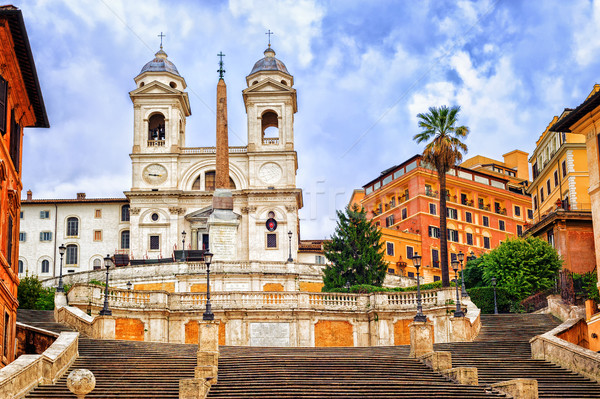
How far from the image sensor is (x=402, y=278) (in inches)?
2499

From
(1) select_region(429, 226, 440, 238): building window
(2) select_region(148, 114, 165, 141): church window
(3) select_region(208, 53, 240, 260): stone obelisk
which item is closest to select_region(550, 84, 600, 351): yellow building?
(3) select_region(208, 53, 240, 260): stone obelisk

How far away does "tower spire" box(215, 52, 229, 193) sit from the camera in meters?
75.9

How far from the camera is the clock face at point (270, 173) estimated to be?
82.8 meters

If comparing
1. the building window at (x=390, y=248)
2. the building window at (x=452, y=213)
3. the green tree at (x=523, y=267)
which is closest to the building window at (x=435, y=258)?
the building window at (x=390, y=248)

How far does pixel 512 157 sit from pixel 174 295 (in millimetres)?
76987

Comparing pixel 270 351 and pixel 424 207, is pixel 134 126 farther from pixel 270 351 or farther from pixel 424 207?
pixel 270 351

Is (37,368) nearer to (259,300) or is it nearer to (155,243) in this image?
(259,300)

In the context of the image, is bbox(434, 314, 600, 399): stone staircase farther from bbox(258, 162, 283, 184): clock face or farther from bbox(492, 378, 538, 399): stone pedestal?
bbox(258, 162, 283, 184): clock face

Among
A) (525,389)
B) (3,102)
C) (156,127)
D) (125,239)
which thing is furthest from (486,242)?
(3,102)

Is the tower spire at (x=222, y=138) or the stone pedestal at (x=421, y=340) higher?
the tower spire at (x=222, y=138)

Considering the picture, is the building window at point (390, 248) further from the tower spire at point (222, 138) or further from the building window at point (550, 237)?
the building window at point (550, 237)

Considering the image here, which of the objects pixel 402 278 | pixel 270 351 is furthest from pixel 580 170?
pixel 270 351

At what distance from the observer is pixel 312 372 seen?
26406 millimetres

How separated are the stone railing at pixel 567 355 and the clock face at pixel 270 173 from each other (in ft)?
173
